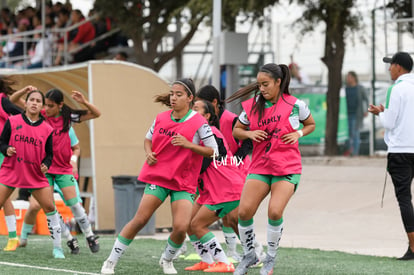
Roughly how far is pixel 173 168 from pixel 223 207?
1160 mm

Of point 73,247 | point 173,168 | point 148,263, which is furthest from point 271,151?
point 73,247

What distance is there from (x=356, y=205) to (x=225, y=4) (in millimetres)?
4979

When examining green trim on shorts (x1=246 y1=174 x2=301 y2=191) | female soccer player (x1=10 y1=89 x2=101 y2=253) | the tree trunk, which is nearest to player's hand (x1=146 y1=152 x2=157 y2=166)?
green trim on shorts (x1=246 y1=174 x2=301 y2=191)

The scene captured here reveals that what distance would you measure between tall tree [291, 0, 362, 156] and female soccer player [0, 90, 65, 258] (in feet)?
31.1

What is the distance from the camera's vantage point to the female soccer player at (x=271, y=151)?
878 centimetres

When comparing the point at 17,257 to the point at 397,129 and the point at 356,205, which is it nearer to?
the point at 397,129

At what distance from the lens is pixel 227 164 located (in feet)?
33.3

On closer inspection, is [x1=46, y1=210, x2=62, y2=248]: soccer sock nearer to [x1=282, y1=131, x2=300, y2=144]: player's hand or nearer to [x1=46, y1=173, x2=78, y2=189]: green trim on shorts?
[x1=46, y1=173, x2=78, y2=189]: green trim on shorts

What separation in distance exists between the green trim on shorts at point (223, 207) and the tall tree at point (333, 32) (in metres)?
9.58

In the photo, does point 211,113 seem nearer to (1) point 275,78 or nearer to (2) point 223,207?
(2) point 223,207

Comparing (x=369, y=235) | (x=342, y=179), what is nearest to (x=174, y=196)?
(x=369, y=235)

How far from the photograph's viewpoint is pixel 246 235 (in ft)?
29.7

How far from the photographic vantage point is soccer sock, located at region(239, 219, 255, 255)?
9.02 m

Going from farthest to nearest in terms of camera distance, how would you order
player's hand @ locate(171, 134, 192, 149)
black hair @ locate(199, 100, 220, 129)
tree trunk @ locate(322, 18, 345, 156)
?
tree trunk @ locate(322, 18, 345, 156), black hair @ locate(199, 100, 220, 129), player's hand @ locate(171, 134, 192, 149)
